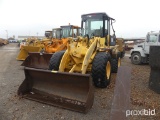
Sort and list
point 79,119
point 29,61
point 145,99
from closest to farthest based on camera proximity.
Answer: point 79,119
point 145,99
point 29,61

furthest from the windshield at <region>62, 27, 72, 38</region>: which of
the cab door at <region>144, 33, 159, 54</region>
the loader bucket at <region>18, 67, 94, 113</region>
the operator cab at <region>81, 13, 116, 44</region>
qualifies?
the loader bucket at <region>18, 67, 94, 113</region>

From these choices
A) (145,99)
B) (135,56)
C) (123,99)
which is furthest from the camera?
(135,56)

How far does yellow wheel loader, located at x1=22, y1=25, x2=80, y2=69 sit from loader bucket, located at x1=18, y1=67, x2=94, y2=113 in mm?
3592

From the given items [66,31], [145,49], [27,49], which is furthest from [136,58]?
[27,49]

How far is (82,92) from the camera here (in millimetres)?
4875

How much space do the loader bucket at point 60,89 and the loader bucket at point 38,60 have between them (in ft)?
11.7

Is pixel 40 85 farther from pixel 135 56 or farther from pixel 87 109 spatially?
pixel 135 56

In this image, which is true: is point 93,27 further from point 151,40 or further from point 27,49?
point 27,49

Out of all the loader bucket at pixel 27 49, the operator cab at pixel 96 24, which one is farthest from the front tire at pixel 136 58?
the loader bucket at pixel 27 49

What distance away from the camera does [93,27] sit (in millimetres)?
8117

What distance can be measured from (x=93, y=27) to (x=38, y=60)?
320 cm

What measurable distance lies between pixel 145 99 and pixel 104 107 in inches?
50.3

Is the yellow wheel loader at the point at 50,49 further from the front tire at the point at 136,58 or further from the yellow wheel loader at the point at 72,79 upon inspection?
the front tire at the point at 136,58

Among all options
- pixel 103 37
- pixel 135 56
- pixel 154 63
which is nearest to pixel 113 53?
pixel 103 37
